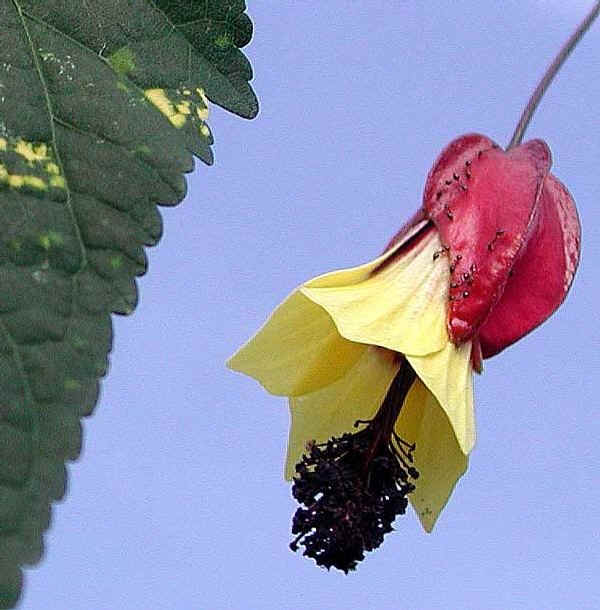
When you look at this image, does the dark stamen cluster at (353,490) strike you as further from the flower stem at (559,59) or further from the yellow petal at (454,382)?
the flower stem at (559,59)

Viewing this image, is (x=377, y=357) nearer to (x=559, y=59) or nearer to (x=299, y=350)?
(x=299, y=350)

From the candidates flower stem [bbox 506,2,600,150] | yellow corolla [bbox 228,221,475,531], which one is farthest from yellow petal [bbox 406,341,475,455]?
flower stem [bbox 506,2,600,150]

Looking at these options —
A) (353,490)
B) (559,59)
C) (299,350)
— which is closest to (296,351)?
(299,350)

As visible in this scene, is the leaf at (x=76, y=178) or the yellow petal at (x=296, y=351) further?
the yellow petal at (x=296, y=351)

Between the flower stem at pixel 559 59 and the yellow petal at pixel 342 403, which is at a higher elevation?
the flower stem at pixel 559 59

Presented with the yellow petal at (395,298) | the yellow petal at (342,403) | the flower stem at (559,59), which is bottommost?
the yellow petal at (342,403)

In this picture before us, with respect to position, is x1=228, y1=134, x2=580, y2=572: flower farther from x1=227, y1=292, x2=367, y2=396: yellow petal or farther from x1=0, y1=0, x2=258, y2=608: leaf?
x1=0, y1=0, x2=258, y2=608: leaf

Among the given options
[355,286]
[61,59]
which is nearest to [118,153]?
[61,59]

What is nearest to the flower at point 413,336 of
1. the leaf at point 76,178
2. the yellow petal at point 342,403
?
the yellow petal at point 342,403
